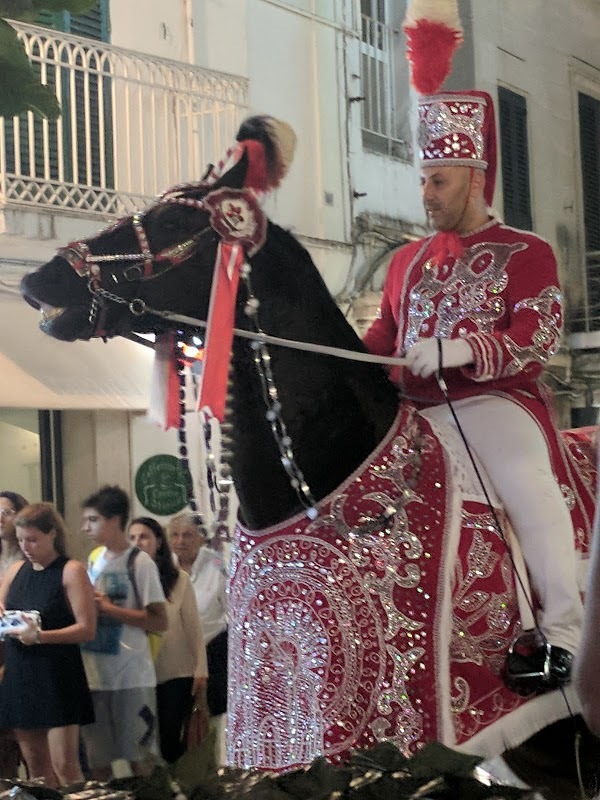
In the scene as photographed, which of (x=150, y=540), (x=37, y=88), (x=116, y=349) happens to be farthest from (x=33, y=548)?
(x=37, y=88)

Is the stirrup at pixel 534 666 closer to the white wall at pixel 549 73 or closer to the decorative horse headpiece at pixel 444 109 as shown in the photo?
the decorative horse headpiece at pixel 444 109

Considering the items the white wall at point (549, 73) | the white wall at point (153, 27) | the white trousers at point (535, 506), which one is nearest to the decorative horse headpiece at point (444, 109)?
the white trousers at point (535, 506)

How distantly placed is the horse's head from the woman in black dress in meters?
1.56

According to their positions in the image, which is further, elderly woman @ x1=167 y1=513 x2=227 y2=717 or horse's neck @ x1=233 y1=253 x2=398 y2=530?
elderly woman @ x1=167 y1=513 x2=227 y2=717

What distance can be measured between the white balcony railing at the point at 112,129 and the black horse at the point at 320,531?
287 cm

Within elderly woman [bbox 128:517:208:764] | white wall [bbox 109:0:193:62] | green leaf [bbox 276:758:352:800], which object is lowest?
elderly woman [bbox 128:517:208:764]

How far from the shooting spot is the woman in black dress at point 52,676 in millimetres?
3605

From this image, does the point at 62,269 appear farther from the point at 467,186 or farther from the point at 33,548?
the point at 33,548

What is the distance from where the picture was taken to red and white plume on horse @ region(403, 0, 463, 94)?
274 centimetres

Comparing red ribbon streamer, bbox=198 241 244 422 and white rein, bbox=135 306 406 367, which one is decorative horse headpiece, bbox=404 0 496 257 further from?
red ribbon streamer, bbox=198 241 244 422

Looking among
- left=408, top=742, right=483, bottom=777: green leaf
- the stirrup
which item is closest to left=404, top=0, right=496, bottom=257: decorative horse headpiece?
the stirrup

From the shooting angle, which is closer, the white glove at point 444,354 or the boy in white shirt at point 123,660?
the white glove at point 444,354

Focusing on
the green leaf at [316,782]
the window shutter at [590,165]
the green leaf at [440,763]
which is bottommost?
the green leaf at [316,782]

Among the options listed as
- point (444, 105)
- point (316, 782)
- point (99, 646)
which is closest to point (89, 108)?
point (99, 646)
